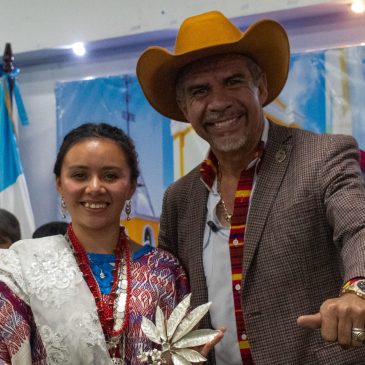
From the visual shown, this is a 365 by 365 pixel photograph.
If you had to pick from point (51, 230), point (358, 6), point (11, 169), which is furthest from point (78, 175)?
point (11, 169)

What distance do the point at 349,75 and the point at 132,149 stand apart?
150 cm

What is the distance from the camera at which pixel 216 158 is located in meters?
1.88

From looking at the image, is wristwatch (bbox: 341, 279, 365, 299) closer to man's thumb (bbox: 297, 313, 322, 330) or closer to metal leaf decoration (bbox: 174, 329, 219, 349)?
man's thumb (bbox: 297, 313, 322, 330)

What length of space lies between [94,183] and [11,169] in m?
2.10

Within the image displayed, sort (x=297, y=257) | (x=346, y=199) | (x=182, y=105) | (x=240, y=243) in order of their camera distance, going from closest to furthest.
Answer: (x=346, y=199) < (x=297, y=257) < (x=240, y=243) < (x=182, y=105)

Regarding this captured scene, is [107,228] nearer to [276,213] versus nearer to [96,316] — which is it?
[96,316]

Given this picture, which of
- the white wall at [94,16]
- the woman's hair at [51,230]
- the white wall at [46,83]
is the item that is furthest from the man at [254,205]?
the white wall at [46,83]

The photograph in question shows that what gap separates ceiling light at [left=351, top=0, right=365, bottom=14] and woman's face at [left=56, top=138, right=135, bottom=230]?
1.72 metres

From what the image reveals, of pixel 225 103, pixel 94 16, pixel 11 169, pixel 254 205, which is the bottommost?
pixel 254 205

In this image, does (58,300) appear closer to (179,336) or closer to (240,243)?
(179,336)

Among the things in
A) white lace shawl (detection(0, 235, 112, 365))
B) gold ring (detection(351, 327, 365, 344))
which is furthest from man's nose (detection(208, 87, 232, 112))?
gold ring (detection(351, 327, 365, 344))

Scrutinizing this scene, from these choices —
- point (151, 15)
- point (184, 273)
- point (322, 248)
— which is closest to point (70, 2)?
point (151, 15)

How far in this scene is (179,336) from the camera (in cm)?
134

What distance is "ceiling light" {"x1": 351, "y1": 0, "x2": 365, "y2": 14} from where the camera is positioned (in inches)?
114
